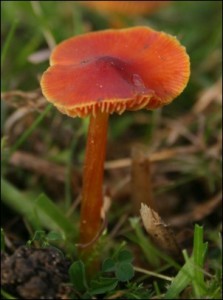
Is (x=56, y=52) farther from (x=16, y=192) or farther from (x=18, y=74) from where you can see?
(x=18, y=74)

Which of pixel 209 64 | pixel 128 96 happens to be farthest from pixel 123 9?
pixel 128 96

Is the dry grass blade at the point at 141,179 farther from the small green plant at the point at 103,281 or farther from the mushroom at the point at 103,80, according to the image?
the small green plant at the point at 103,281

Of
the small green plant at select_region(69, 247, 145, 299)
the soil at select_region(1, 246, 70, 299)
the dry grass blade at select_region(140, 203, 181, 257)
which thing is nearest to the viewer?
the soil at select_region(1, 246, 70, 299)

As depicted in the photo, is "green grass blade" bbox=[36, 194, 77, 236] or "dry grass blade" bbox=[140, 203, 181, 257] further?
"green grass blade" bbox=[36, 194, 77, 236]

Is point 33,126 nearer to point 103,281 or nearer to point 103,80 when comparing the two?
point 103,80

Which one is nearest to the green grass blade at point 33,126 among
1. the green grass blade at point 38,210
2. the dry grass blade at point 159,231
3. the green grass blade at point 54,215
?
the green grass blade at point 38,210

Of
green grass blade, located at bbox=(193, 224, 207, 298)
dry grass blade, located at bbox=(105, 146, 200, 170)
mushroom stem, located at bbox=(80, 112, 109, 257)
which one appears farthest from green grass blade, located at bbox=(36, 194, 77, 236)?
green grass blade, located at bbox=(193, 224, 207, 298)

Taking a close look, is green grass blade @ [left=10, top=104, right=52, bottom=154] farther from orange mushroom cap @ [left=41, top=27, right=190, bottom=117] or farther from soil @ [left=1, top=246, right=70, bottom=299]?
soil @ [left=1, top=246, right=70, bottom=299]
